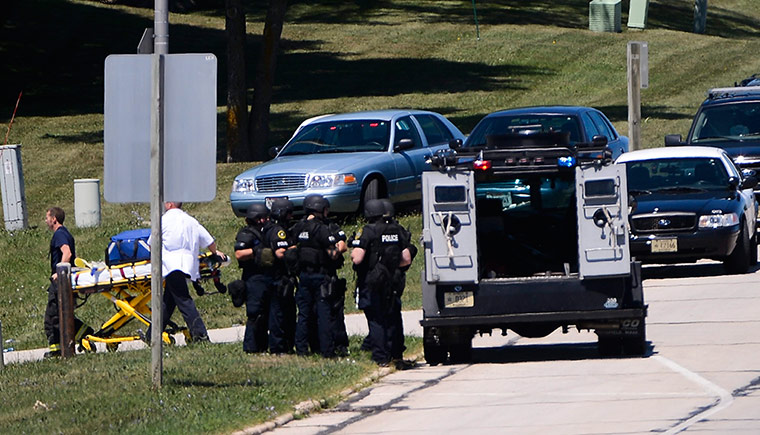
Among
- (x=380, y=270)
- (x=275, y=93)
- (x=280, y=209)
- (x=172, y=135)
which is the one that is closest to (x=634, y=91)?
(x=280, y=209)

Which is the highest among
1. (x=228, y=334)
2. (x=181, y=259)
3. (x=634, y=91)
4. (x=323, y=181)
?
(x=634, y=91)

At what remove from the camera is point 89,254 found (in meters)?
20.3

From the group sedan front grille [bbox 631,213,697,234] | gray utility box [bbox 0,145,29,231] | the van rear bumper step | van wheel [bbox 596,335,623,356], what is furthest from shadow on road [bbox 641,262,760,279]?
gray utility box [bbox 0,145,29,231]

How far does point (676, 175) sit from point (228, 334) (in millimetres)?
7060

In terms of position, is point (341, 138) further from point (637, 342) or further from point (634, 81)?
point (637, 342)

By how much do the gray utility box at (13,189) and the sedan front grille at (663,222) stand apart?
11108 mm

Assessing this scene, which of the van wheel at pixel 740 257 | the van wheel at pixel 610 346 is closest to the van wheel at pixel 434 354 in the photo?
the van wheel at pixel 610 346

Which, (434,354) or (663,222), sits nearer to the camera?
(434,354)

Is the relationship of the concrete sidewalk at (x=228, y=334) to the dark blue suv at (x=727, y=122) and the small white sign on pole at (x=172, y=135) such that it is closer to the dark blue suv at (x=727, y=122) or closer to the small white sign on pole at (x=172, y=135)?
A: the small white sign on pole at (x=172, y=135)

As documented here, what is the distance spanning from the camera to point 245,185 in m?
20.1

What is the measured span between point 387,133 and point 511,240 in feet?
26.0

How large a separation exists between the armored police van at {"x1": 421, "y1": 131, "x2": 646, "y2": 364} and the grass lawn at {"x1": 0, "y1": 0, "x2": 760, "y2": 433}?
1.07 meters

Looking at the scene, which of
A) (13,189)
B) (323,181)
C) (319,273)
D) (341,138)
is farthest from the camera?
(13,189)

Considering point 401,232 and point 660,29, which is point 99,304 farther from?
point 660,29
